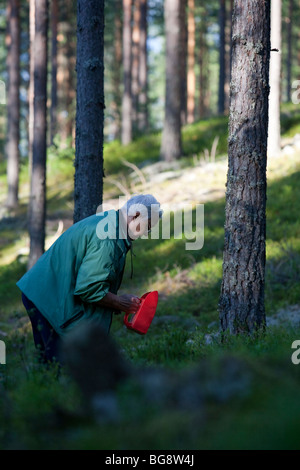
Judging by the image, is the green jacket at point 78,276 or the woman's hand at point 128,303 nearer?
the green jacket at point 78,276

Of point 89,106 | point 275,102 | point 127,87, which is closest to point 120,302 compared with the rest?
point 89,106

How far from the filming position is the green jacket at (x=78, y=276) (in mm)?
4586

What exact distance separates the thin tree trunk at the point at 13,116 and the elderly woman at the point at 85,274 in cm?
1580

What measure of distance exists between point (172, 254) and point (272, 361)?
6.82m

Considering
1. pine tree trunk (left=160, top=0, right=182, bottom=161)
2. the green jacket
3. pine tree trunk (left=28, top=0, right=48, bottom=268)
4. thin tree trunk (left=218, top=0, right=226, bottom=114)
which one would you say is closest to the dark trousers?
the green jacket

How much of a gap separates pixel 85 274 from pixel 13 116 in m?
17.4

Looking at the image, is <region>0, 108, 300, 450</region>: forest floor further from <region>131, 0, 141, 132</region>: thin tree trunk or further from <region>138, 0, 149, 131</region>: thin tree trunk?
<region>138, 0, 149, 131</region>: thin tree trunk

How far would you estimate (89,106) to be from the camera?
22.7 feet

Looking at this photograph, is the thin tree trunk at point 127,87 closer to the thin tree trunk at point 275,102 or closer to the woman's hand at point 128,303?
the thin tree trunk at point 275,102

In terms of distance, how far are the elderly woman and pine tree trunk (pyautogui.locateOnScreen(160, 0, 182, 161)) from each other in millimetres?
12208

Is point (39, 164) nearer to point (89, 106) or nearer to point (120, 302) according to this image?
point (89, 106)

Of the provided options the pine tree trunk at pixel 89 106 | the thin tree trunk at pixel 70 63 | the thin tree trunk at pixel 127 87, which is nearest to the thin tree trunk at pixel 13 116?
the thin tree trunk at pixel 127 87

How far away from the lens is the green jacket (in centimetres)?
459
